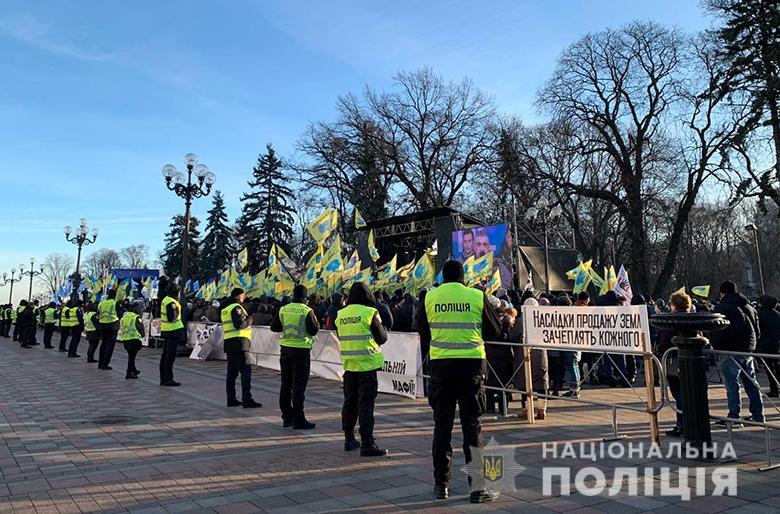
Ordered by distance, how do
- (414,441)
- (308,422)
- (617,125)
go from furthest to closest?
(617,125) → (308,422) → (414,441)

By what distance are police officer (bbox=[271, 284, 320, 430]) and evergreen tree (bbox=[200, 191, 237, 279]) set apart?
4970cm

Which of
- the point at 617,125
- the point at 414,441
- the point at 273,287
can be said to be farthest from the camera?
the point at 617,125

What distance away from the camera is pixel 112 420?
842 cm

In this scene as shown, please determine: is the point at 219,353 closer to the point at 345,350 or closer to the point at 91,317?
the point at 91,317

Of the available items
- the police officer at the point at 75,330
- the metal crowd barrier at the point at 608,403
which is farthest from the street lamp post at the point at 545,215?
the police officer at the point at 75,330

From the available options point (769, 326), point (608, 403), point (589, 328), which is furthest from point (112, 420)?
point (769, 326)

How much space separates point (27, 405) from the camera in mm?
9852

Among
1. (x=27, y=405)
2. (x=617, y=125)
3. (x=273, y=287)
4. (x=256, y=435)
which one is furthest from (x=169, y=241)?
(x=256, y=435)

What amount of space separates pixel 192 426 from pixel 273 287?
1472 cm

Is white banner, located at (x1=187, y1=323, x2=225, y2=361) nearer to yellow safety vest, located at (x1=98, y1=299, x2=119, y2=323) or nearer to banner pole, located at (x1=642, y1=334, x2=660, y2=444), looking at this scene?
yellow safety vest, located at (x1=98, y1=299, x2=119, y2=323)

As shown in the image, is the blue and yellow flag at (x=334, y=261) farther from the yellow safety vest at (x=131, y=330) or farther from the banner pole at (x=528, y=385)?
the banner pole at (x=528, y=385)

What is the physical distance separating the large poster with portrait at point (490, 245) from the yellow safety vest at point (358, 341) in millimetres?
14442

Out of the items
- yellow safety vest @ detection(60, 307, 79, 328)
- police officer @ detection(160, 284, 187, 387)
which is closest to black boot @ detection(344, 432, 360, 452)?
police officer @ detection(160, 284, 187, 387)

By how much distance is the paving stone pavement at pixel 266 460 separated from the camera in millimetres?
4688
